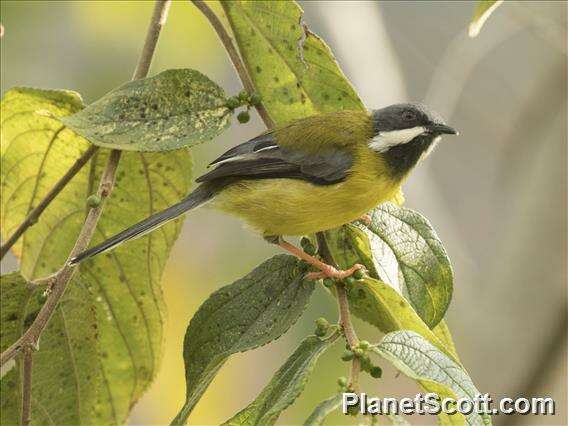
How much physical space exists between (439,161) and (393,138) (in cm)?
554

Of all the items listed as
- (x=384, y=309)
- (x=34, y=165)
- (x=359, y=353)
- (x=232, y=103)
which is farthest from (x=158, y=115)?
(x=359, y=353)

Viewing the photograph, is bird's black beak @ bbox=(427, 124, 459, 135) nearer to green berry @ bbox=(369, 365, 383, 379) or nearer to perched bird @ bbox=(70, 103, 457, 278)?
perched bird @ bbox=(70, 103, 457, 278)

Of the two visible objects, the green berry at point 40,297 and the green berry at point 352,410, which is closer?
the green berry at point 352,410

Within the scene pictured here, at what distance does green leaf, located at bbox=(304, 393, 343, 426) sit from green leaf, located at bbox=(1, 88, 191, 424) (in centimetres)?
107

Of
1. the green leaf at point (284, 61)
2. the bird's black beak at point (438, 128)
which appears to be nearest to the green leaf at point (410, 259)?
the green leaf at point (284, 61)

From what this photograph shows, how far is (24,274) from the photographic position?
2965 mm

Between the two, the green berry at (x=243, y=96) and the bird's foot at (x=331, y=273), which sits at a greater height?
the green berry at (x=243, y=96)

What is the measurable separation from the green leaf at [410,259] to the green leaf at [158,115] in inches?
20.0

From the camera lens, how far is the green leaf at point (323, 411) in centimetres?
188

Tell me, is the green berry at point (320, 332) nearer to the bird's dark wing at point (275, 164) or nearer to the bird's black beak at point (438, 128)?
the bird's dark wing at point (275, 164)

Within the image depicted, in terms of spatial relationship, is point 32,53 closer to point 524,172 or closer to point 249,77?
point 249,77

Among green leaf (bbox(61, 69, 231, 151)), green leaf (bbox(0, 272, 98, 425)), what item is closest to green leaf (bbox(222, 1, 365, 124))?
green leaf (bbox(61, 69, 231, 151))

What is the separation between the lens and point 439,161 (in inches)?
344

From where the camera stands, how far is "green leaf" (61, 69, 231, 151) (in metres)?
2.54
